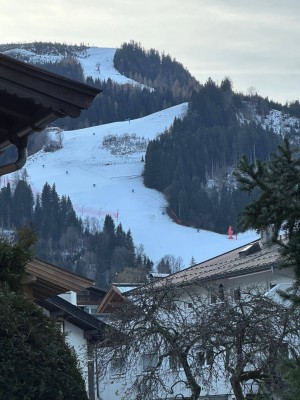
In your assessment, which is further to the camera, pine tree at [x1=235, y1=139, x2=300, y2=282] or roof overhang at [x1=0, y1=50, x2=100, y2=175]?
pine tree at [x1=235, y1=139, x2=300, y2=282]

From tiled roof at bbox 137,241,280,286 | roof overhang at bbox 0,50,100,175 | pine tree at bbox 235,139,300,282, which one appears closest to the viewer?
roof overhang at bbox 0,50,100,175

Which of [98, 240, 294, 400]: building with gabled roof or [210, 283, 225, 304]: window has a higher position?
[98, 240, 294, 400]: building with gabled roof

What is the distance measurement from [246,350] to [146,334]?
1.98m

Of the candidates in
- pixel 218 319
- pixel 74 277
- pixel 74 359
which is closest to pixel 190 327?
pixel 218 319

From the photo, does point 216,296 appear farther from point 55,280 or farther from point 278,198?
point 278,198

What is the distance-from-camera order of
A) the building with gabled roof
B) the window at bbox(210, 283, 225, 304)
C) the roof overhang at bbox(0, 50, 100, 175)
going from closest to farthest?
the roof overhang at bbox(0, 50, 100, 175)
the window at bbox(210, 283, 225, 304)
the building with gabled roof

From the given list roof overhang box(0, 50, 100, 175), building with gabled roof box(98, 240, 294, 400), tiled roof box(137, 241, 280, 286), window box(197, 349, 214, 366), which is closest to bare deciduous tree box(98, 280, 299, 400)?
window box(197, 349, 214, 366)

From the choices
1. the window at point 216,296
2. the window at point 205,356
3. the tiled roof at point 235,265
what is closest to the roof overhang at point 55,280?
the window at point 205,356

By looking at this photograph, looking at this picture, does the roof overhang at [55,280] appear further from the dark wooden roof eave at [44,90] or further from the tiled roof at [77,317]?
the tiled roof at [77,317]

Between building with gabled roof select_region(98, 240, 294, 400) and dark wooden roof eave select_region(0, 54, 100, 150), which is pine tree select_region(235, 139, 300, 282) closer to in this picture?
dark wooden roof eave select_region(0, 54, 100, 150)

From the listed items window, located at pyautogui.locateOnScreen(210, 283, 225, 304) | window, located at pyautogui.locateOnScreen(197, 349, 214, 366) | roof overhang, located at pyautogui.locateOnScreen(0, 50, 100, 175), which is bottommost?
roof overhang, located at pyautogui.locateOnScreen(0, 50, 100, 175)

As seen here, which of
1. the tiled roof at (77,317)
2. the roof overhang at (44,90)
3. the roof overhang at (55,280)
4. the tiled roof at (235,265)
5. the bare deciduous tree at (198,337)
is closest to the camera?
the roof overhang at (44,90)

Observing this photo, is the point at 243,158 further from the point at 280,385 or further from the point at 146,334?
the point at 146,334

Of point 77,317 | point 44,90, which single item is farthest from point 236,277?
point 44,90
